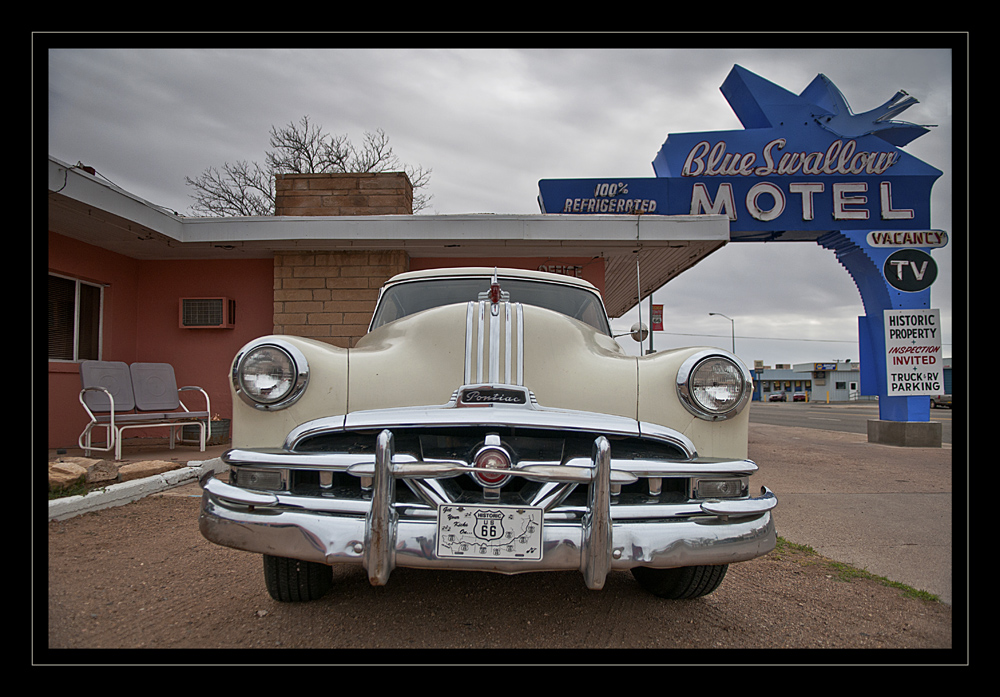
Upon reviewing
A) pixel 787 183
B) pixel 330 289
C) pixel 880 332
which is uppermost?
pixel 787 183

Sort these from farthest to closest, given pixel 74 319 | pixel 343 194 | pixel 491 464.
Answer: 1. pixel 343 194
2. pixel 74 319
3. pixel 491 464

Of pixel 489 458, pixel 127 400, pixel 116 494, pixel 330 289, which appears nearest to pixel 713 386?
pixel 489 458

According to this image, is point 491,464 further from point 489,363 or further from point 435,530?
point 489,363

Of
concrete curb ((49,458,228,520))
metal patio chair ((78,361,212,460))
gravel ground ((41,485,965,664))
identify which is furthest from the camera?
metal patio chair ((78,361,212,460))

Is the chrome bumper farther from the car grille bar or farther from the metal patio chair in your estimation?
the metal patio chair

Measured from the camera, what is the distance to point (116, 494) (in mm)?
4262

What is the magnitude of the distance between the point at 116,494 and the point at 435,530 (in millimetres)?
3509

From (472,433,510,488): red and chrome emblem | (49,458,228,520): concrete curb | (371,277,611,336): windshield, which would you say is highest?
(371,277,611,336): windshield

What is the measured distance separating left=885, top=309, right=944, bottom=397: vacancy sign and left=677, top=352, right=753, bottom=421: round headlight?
8.27 meters

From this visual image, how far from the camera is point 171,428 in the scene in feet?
22.2

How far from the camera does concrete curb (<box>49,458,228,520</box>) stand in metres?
3.84

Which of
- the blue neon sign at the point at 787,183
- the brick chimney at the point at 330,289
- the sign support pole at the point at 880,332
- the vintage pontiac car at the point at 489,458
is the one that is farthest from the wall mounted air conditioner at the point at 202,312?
the sign support pole at the point at 880,332

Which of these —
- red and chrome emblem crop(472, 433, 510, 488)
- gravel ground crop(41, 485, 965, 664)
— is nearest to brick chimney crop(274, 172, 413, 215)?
gravel ground crop(41, 485, 965, 664)

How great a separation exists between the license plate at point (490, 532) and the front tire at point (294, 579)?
86 centimetres
